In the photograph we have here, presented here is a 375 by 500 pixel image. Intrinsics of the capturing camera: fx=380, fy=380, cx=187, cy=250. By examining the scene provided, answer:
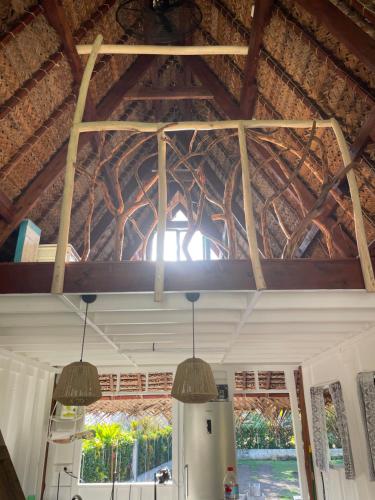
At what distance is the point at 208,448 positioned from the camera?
231 inches

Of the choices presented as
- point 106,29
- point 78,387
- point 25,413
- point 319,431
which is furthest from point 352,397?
point 106,29

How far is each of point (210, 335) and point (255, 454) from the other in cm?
867

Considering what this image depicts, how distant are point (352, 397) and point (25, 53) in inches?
213

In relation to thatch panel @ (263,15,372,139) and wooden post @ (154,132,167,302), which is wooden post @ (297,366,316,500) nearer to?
thatch panel @ (263,15,372,139)

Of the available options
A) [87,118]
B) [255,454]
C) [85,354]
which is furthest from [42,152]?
[255,454]

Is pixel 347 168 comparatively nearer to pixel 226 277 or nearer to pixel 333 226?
pixel 226 277

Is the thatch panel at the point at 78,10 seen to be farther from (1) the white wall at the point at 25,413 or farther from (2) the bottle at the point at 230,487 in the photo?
(2) the bottle at the point at 230,487

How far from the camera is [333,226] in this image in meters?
5.20

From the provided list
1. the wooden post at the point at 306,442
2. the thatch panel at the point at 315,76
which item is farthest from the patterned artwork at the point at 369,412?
the wooden post at the point at 306,442

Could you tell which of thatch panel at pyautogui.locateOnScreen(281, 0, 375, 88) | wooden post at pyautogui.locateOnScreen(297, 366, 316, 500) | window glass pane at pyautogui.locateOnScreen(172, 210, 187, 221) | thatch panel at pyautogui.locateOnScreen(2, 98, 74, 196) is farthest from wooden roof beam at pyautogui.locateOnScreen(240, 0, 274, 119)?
wooden post at pyautogui.locateOnScreen(297, 366, 316, 500)

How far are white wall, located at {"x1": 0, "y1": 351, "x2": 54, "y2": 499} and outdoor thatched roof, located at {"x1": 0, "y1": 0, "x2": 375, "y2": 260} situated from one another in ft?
6.62

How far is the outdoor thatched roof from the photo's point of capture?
3.96 m

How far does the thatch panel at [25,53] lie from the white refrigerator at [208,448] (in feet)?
17.0

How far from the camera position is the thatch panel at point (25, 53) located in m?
4.09
